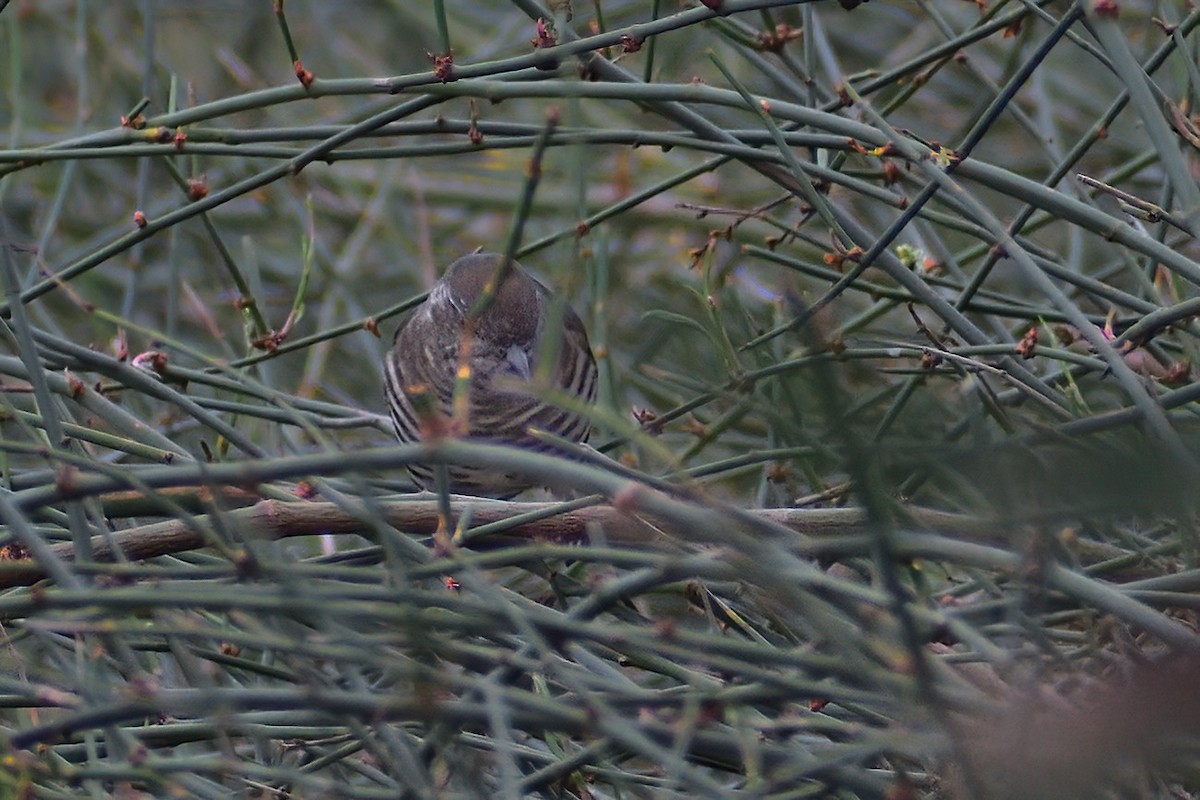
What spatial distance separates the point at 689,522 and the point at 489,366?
256 cm

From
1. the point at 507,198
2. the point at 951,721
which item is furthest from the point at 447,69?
the point at 507,198

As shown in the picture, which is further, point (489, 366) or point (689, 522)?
point (489, 366)

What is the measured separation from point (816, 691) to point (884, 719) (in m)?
0.41

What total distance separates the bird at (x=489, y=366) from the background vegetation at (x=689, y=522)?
0.14m

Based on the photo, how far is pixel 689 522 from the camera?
1564 millimetres

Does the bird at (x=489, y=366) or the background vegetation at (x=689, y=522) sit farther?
the bird at (x=489, y=366)

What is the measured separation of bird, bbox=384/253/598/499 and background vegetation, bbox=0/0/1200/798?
0.14 m

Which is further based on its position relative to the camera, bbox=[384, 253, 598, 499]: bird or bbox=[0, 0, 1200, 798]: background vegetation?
bbox=[384, 253, 598, 499]: bird

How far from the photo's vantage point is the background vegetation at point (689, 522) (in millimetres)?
1591

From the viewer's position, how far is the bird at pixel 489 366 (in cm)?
400

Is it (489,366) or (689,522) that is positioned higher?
(489,366)

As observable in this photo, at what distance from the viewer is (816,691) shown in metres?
1.70

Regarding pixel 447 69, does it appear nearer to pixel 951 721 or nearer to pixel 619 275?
pixel 951 721

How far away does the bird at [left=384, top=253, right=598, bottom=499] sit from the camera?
4.00 meters
